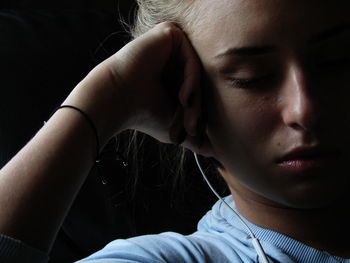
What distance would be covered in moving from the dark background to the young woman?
249 mm

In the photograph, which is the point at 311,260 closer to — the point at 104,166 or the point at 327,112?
the point at 327,112

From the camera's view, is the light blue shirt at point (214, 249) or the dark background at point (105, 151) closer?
the light blue shirt at point (214, 249)

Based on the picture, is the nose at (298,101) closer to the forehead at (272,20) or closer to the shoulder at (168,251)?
the forehead at (272,20)

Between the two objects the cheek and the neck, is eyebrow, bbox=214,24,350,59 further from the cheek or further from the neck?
the neck

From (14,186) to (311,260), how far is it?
470 mm

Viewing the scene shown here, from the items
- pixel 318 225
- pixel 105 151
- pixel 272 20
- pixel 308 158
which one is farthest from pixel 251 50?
pixel 105 151

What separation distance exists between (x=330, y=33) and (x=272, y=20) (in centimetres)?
9

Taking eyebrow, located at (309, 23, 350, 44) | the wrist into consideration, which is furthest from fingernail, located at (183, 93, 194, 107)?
eyebrow, located at (309, 23, 350, 44)

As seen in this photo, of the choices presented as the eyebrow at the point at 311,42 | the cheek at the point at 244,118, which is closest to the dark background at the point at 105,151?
the cheek at the point at 244,118

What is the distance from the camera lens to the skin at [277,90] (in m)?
0.71

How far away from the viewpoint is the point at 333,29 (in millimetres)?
718

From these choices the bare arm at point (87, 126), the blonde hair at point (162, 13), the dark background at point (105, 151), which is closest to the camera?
the bare arm at point (87, 126)

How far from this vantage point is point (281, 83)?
0.73m

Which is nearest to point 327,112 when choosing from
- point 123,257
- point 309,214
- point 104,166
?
point 309,214
